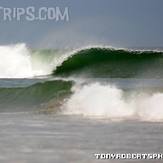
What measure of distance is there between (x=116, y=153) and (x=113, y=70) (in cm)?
2898

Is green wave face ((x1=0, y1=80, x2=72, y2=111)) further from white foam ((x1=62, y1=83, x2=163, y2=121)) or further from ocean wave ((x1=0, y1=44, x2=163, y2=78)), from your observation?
ocean wave ((x1=0, y1=44, x2=163, y2=78))

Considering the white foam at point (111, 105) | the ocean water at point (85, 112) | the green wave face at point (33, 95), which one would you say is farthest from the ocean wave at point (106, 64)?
the white foam at point (111, 105)

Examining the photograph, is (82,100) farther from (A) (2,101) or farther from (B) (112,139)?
(B) (112,139)

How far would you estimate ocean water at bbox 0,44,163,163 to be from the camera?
33.3 ft

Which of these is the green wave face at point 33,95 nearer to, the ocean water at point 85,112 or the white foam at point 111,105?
the ocean water at point 85,112

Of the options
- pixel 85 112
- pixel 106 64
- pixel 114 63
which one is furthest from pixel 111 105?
pixel 106 64

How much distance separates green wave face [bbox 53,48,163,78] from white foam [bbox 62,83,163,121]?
49.8 ft

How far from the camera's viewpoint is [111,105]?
1867cm

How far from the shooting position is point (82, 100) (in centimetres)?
2033

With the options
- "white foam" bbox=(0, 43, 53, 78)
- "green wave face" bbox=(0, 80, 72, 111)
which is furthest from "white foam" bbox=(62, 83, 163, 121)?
"white foam" bbox=(0, 43, 53, 78)

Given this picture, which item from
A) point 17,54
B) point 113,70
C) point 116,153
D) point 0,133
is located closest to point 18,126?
point 0,133

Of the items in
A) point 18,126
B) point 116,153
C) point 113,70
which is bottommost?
point 116,153

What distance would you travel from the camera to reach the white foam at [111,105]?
16734mm

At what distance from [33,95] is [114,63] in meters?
12.7
